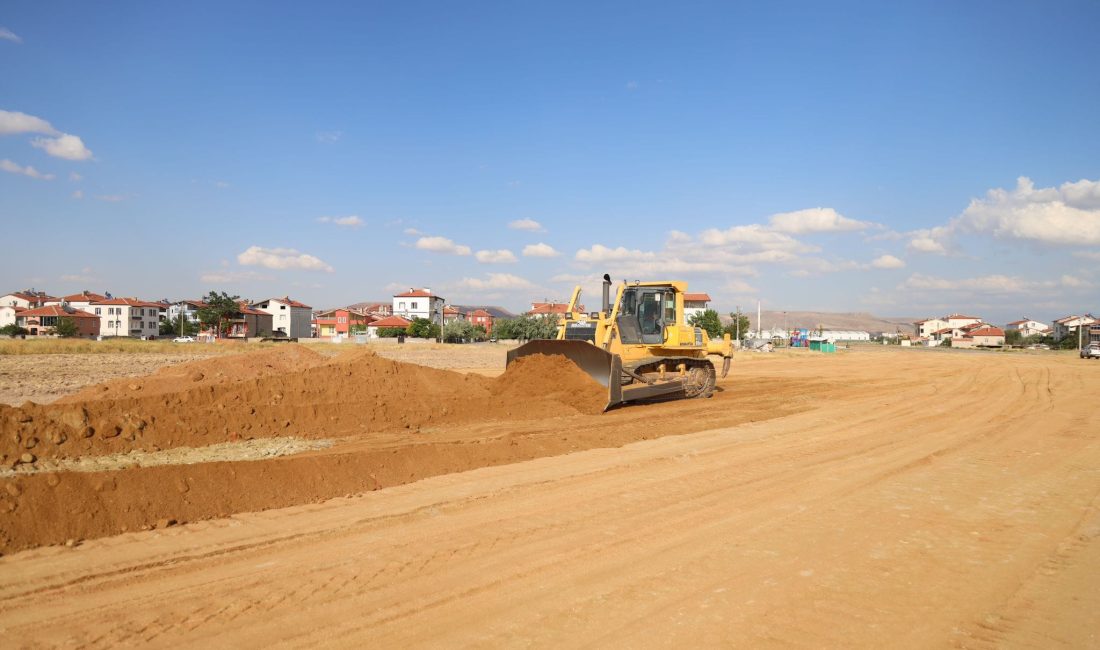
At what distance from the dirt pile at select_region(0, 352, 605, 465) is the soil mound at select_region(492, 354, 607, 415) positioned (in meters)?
0.02

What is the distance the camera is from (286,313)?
10169cm

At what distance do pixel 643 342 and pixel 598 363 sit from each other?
2258 mm

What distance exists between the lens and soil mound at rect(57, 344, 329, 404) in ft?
40.3

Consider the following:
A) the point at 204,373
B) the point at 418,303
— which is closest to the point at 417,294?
the point at 418,303

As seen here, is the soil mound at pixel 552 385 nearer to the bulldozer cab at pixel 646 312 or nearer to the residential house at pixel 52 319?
the bulldozer cab at pixel 646 312

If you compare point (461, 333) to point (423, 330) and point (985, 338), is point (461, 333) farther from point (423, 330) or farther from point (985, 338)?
point (985, 338)

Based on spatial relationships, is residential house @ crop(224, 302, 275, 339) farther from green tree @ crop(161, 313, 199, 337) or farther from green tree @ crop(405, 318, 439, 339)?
green tree @ crop(405, 318, 439, 339)

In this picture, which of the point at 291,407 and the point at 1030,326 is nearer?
the point at 291,407

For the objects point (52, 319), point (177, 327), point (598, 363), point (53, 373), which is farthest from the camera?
point (177, 327)

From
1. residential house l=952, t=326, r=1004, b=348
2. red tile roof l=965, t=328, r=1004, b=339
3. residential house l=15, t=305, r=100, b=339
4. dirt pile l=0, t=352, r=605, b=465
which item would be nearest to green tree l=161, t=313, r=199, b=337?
residential house l=15, t=305, r=100, b=339

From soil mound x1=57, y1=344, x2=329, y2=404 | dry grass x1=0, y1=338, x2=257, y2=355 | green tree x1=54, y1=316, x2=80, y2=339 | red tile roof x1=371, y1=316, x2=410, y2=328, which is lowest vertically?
dry grass x1=0, y1=338, x2=257, y2=355

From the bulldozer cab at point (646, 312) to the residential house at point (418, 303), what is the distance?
325ft

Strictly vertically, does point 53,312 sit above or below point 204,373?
above

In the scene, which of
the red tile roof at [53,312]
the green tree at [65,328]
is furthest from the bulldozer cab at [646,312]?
the red tile roof at [53,312]
